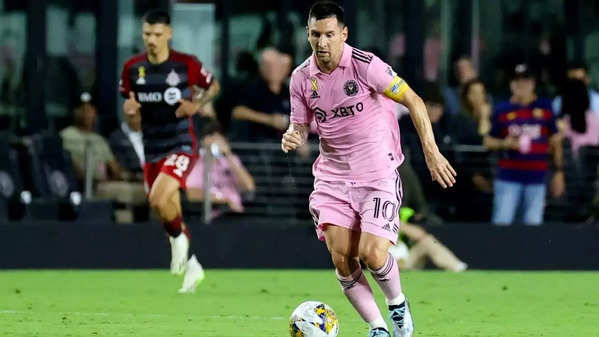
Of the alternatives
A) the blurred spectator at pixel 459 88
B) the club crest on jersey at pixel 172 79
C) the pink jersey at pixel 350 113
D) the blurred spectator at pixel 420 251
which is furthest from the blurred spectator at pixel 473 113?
the pink jersey at pixel 350 113

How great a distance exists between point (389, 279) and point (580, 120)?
28.4ft

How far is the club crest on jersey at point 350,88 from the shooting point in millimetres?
9695

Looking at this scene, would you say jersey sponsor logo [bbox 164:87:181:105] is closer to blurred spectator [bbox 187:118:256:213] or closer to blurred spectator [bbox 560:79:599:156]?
blurred spectator [bbox 187:118:256:213]

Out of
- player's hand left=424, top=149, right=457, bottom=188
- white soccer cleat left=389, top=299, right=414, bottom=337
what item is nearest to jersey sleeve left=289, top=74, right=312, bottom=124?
player's hand left=424, top=149, right=457, bottom=188

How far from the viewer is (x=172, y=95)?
13930mm

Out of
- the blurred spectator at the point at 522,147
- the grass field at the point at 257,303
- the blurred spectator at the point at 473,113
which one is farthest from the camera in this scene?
the blurred spectator at the point at 473,113

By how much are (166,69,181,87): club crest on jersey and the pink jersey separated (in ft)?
13.6

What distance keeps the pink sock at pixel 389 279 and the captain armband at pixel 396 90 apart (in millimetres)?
945

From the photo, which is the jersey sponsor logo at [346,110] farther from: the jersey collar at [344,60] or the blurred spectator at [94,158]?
the blurred spectator at [94,158]

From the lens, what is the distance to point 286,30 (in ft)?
65.4

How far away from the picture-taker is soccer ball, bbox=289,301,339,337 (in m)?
9.67

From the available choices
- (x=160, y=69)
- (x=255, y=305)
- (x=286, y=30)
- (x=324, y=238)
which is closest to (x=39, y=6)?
(x=286, y=30)

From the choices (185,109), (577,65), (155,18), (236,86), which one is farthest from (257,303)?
(236,86)

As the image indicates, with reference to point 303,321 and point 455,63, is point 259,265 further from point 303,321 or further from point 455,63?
point 303,321
